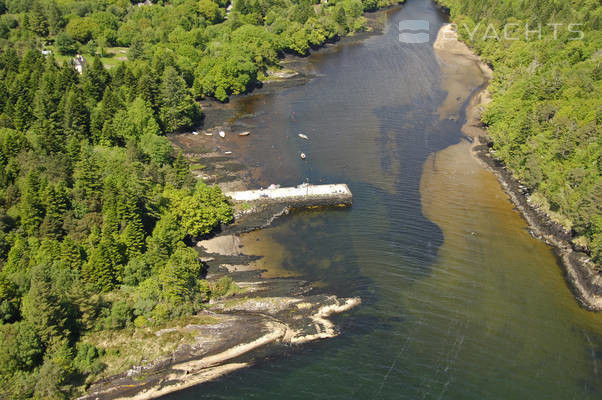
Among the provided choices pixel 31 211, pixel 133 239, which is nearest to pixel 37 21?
pixel 31 211

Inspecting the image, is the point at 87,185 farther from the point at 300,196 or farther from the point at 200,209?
the point at 300,196

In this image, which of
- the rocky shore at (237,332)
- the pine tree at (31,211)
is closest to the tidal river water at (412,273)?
the rocky shore at (237,332)

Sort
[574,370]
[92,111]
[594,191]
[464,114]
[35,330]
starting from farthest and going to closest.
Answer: [464,114] < [92,111] < [594,191] < [574,370] < [35,330]

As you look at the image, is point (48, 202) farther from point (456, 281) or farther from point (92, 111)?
point (456, 281)

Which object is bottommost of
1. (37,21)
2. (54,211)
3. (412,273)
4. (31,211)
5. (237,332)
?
(237,332)

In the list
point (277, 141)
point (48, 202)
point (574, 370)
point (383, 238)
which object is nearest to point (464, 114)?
point (277, 141)

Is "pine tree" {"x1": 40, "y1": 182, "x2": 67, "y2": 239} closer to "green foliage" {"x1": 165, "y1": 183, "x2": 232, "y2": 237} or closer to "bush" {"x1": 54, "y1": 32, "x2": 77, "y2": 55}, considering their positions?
"green foliage" {"x1": 165, "y1": 183, "x2": 232, "y2": 237}
